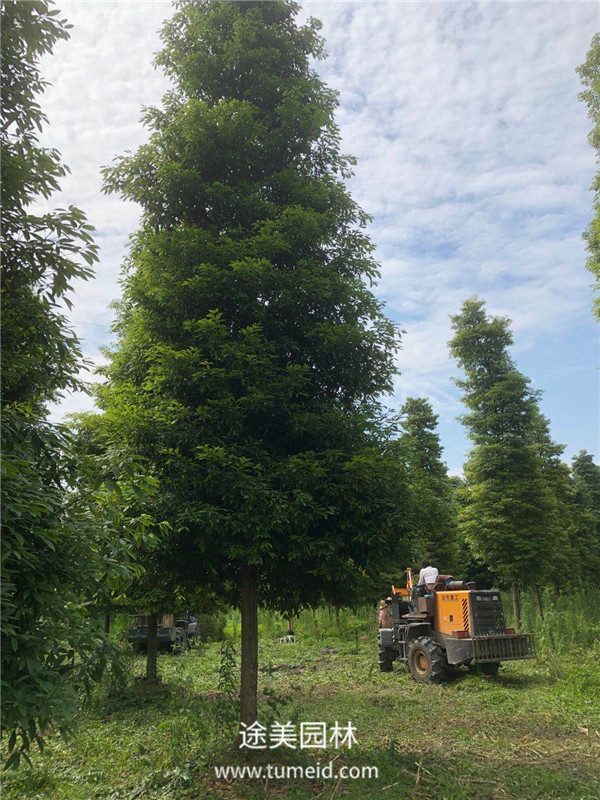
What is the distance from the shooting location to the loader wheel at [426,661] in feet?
43.4

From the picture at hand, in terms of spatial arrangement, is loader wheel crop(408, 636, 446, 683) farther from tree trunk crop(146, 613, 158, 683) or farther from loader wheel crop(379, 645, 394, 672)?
tree trunk crop(146, 613, 158, 683)

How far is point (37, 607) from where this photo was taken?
4102mm

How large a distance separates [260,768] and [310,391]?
488 centimetres

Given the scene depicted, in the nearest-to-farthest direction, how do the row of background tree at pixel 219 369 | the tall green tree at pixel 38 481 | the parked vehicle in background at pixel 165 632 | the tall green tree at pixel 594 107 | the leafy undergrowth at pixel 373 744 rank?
1. the tall green tree at pixel 38 481
2. the row of background tree at pixel 219 369
3. the leafy undergrowth at pixel 373 744
4. the tall green tree at pixel 594 107
5. the parked vehicle in background at pixel 165 632

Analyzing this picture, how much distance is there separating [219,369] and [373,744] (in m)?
6.00

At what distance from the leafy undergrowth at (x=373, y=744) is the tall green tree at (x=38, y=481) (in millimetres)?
2789

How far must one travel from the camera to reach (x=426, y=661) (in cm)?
1395

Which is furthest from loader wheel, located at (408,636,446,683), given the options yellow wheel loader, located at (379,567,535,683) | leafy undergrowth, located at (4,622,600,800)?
leafy undergrowth, located at (4,622,600,800)

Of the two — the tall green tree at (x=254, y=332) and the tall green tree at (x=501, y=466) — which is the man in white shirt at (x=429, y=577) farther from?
the tall green tree at (x=254, y=332)

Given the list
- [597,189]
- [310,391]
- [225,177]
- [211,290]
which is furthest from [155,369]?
[597,189]

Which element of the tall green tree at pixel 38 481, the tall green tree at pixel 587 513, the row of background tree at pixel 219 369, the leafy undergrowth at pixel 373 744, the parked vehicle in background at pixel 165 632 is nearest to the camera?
the tall green tree at pixel 38 481

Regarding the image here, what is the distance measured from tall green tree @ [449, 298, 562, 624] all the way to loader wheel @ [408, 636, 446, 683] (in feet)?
18.5

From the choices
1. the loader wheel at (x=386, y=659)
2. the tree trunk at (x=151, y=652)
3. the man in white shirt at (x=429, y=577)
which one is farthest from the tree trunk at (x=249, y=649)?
the loader wheel at (x=386, y=659)

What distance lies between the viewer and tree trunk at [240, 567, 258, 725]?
7.17 meters
